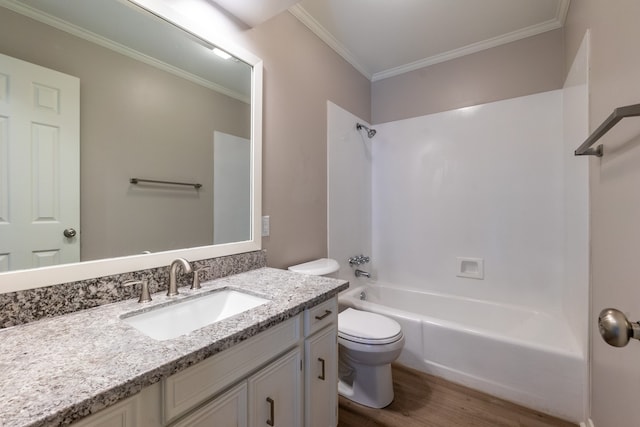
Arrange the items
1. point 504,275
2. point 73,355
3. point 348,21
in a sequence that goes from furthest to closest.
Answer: point 504,275, point 348,21, point 73,355

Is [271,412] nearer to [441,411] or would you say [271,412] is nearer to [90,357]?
[90,357]

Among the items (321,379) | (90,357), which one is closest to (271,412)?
(321,379)

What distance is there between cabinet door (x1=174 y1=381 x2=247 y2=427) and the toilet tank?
0.92 meters

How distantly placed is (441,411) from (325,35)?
2712 mm

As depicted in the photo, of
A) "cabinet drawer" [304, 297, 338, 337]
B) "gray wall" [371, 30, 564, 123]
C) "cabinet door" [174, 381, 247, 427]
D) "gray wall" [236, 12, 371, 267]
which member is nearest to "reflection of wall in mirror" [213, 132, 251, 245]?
"gray wall" [236, 12, 371, 267]

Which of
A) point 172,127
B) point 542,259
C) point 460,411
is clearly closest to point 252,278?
point 172,127

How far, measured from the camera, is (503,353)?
1.71 m

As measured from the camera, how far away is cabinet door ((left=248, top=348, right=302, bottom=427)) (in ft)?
2.92

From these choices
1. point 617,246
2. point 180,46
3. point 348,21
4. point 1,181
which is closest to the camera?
point 1,181

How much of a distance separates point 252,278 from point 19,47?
1.18 m

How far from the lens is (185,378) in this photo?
2.28ft

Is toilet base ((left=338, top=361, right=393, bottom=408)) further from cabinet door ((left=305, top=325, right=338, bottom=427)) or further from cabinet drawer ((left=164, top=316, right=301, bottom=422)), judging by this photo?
cabinet drawer ((left=164, top=316, right=301, bottom=422))

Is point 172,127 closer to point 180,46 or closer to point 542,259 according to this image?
point 180,46

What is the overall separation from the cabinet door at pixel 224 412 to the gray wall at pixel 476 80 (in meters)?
2.62
